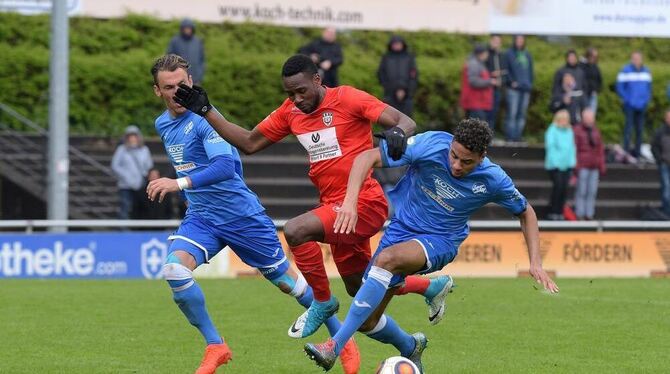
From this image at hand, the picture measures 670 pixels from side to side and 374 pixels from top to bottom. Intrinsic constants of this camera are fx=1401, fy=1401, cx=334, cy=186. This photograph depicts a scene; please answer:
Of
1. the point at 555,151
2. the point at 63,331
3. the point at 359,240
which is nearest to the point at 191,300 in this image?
the point at 359,240

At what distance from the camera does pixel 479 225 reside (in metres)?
21.1

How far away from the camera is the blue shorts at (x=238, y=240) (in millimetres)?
9945

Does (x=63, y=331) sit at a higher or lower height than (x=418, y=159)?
lower

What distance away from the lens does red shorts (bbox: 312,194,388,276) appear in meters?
9.62

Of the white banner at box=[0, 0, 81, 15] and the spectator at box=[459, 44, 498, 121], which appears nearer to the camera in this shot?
the spectator at box=[459, 44, 498, 121]

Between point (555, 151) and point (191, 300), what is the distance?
1397cm

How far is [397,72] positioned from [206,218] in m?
13.3

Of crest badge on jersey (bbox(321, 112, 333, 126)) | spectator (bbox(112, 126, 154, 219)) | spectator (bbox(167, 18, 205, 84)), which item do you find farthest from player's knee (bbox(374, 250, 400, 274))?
spectator (bbox(167, 18, 205, 84))

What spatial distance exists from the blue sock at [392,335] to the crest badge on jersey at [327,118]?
1.38m

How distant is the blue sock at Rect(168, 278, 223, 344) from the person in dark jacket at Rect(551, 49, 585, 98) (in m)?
15.2

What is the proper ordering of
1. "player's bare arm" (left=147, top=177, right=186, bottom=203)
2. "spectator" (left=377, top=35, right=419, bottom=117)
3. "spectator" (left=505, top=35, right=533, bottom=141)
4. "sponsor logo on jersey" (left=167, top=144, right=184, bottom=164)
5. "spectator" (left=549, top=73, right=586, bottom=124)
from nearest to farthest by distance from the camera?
"player's bare arm" (left=147, top=177, right=186, bottom=203), "sponsor logo on jersey" (left=167, top=144, right=184, bottom=164), "spectator" (left=377, top=35, right=419, bottom=117), "spectator" (left=549, top=73, right=586, bottom=124), "spectator" (left=505, top=35, right=533, bottom=141)

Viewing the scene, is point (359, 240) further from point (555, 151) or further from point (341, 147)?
point (555, 151)

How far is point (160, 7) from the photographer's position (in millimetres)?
25547

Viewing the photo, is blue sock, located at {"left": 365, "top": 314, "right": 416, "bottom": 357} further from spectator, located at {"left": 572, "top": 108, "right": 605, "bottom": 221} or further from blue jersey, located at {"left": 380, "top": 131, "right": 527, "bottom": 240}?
spectator, located at {"left": 572, "top": 108, "right": 605, "bottom": 221}
